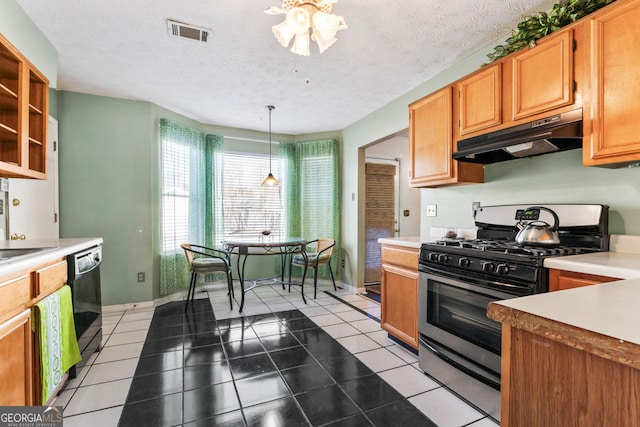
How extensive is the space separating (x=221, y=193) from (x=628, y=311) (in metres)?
4.37

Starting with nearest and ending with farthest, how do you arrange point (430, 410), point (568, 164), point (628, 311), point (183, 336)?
point (628, 311)
point (430, 410)
point (568, 164)
point (183, 336)

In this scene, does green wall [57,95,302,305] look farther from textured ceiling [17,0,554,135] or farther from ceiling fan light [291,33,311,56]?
ceiling fan light [291,33,311,56]

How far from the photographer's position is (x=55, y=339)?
1.63 meters

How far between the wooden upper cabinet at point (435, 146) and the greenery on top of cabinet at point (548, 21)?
497 millimetres

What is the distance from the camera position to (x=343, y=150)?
4.65m

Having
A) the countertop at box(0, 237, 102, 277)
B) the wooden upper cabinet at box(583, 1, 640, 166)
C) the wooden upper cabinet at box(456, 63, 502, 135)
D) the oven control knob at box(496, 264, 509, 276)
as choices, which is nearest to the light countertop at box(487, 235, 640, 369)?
the oven control knob at box(496, 264, 509, 276)

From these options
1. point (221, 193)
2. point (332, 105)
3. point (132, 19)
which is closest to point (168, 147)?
point (221, 193)

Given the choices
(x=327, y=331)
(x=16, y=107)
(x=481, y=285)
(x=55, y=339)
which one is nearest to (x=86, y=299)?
(x=55, y=339)

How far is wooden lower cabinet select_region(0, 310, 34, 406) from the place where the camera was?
4.01 ft

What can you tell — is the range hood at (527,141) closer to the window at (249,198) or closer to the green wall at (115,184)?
the window at (249,198)

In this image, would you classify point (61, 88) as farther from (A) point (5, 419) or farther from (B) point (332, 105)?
(A) point (5, 419)

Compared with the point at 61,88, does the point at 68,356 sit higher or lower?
lower

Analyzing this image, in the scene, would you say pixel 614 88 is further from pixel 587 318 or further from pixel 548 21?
pixel 587 318

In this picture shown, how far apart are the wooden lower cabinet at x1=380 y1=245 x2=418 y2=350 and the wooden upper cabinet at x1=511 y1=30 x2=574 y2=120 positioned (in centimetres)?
121
